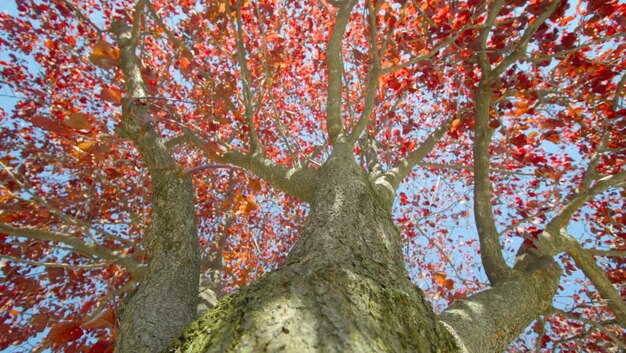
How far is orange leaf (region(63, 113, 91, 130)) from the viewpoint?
172 cm

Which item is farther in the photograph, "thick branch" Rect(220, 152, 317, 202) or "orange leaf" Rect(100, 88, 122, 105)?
"thick branch" Rect(220, 152, 317, 202)

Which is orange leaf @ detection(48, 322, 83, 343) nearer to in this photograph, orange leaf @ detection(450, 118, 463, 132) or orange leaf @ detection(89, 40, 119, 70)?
orange leaf @ detection(89, 40, 119, 70)

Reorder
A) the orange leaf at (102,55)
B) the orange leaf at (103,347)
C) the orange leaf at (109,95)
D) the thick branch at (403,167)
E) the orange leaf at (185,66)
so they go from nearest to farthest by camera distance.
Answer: the orange leaf at (103,347), the orange leaf at (109,95), the orange leaf at (102,55), the thick branch at (403,167), the orange leaf at (185,66)

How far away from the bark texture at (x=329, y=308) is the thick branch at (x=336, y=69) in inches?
58.4

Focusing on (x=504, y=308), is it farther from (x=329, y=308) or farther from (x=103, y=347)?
(x=103, y=347)

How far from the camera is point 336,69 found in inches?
109

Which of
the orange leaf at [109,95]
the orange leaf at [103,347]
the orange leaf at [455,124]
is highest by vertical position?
the orange leaf at [455,124]

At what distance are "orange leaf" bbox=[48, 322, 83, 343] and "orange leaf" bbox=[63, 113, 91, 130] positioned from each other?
95 centimetres

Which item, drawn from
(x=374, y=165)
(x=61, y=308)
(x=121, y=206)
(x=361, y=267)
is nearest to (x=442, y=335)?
(x=361, y=267)

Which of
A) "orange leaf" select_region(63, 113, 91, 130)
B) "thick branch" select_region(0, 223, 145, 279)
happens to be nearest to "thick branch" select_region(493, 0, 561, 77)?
"orange leaf" select_region(63, 113, 91, 130)

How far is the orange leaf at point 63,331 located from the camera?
4.64ft

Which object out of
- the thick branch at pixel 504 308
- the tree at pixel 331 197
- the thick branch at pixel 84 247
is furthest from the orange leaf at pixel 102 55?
the thick branch at pixel 504 308

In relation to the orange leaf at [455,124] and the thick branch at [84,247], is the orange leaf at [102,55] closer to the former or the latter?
the thick branch at [84,247]

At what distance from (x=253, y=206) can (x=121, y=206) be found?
3.96 metres
